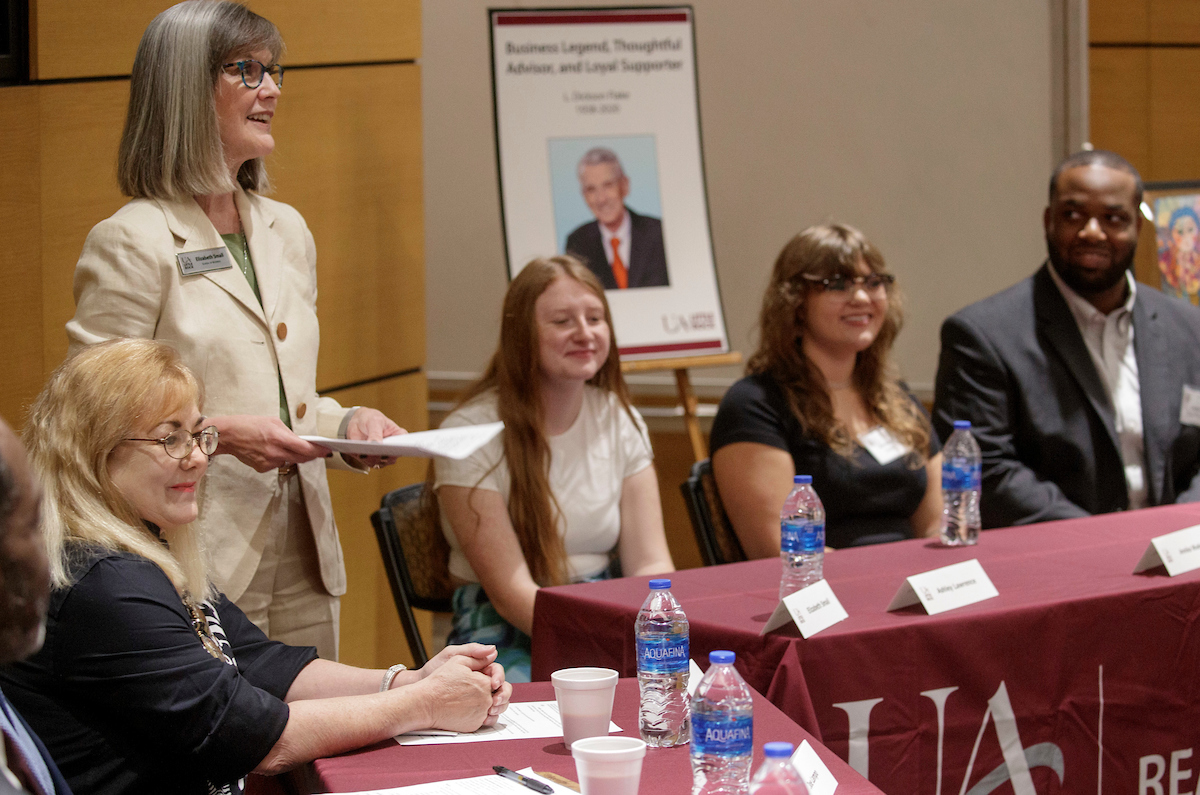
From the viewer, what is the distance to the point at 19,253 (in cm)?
260

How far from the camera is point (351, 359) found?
3.54 meters

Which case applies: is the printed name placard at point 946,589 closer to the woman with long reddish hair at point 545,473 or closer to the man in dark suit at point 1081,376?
the woman with long reddish hair at point 545,473

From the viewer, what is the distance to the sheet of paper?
6.26ft

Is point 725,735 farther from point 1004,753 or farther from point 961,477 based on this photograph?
point 961,477

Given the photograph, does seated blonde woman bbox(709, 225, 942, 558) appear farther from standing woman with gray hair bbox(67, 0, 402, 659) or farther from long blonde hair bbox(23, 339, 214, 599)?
long blonde hair bbox(23, 339, 214, 599)

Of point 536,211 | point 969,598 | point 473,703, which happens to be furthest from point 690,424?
point 473,703

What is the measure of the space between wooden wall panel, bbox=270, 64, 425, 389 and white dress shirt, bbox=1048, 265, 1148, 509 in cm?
200

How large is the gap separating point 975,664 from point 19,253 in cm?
218

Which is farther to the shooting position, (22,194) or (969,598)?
(22,194)

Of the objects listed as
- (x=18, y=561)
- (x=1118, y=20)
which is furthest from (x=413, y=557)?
(x=1118, y=20)

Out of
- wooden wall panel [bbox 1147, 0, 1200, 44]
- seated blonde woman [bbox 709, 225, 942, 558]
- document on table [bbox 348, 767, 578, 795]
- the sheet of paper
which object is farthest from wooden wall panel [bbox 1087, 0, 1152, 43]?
document on table [bbox 348, 767, 578, 795]

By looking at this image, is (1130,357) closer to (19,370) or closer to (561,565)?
(561,565)

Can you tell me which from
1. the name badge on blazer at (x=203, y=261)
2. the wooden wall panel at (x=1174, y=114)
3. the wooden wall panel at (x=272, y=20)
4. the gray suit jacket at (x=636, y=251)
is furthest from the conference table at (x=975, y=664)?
the wooden wall panel at (x=1174, y=114)

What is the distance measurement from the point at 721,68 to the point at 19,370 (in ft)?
11.8
